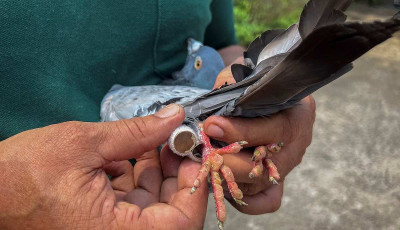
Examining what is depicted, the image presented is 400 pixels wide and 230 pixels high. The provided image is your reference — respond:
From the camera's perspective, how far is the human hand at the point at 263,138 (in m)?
1.44

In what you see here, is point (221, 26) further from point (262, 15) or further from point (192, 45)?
point (262, 15)

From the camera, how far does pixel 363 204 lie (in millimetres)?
3637

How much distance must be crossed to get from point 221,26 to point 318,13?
1.32 metres

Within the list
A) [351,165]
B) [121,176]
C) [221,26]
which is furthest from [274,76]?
[351,165]

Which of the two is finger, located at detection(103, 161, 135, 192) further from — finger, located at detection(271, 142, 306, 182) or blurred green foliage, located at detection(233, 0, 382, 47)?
blurred green foliage, located at detection(233, 0, 382, 47)

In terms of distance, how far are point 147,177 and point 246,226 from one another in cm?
223

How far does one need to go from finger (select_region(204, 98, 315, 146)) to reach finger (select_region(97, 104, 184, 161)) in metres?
0.14

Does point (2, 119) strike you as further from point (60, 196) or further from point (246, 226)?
point (246, 226)

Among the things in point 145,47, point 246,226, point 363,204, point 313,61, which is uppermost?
point 313,61

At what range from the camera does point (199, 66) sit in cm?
208

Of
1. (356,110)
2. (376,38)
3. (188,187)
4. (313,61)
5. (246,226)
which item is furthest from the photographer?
(356,110)

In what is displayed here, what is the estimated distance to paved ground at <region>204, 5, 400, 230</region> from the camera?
3520 mm

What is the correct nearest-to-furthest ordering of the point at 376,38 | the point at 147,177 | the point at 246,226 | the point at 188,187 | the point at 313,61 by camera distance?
the point at 376,38 → the point at 313,61 → the point at 188,187 → the point at 147,177 → the point at 246,226

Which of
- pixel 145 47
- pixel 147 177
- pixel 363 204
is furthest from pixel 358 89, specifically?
pixel 147 177
